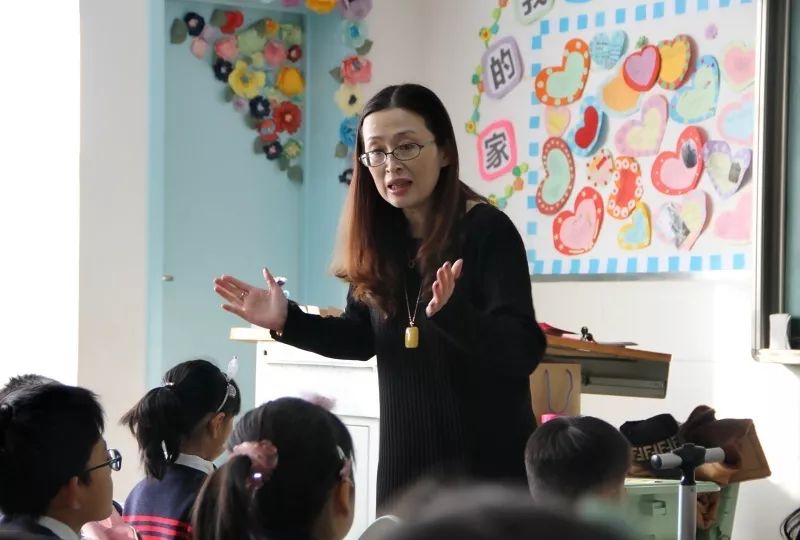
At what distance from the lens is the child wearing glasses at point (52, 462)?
1.76 meters

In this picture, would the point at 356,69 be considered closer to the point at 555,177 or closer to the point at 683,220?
the point at 555,177

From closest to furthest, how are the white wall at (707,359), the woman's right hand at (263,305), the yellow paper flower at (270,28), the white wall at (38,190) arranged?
1. the woman's right hand at (263,305)
2. the white wall at (707,359)
3. the white wall at (38,190)
4. the yellow paper flower at (270,28)

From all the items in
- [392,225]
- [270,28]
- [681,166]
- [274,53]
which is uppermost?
[270,28]

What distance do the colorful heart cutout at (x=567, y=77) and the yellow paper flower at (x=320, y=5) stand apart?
3.31 feet

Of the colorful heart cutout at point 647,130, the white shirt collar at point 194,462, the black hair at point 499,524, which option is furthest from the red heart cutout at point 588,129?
the black hair at point 499,524

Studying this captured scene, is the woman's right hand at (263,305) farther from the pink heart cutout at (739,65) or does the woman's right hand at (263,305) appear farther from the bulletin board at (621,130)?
the pink heart cutout at (739,65)

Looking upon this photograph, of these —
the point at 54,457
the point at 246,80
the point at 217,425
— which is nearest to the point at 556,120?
the point at 246,80

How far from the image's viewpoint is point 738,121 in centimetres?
370

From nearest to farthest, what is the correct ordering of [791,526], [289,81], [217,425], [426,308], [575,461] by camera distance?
[426,308], [575,461], [217,425], [791,526], [289,81]

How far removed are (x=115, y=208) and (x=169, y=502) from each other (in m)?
2.10

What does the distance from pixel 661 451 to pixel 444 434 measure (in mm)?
1570

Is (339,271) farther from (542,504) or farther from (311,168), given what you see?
(311,168)

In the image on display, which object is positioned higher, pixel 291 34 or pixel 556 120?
pixel 291 34

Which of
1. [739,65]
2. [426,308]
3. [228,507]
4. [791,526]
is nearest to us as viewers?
[228,507]
